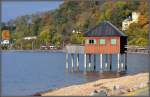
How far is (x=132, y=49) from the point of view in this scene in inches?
4050

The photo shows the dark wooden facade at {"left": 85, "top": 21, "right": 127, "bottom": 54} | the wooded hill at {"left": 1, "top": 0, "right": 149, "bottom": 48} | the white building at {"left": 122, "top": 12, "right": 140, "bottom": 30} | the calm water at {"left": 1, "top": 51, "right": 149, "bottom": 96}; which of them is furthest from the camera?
the white building at {"left": 122, "top": 12, "right": 140, "bottom": 30}

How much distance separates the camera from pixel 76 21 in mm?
149375

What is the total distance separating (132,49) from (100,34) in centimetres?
5161

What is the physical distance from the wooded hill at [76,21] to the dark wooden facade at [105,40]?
5175 centimetres

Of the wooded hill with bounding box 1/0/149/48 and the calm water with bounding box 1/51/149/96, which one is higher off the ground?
the wooded hill with bounding box 1/0/149/48

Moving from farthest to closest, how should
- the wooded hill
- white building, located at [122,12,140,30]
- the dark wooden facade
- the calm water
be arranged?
white building, located at [122,12,140,30]
the wooded hill
the dark wooden facade
the calm water

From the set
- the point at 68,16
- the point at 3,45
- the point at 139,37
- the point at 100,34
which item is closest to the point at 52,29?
the point at 68,16

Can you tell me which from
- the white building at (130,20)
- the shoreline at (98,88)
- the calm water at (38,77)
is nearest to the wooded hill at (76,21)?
the white building at (130,20)

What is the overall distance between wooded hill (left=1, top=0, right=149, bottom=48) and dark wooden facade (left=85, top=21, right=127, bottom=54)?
5175cm

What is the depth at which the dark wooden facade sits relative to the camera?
51594 mm

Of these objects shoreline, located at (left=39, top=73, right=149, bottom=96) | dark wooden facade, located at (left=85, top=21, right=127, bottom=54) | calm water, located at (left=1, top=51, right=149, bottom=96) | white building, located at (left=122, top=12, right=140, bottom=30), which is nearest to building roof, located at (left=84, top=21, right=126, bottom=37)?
dark wooden facade, located at (left=85, top=21, right=127, bottom=54)

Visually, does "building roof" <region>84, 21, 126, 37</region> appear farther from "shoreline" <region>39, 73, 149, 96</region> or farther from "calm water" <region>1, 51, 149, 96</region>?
"shoreline" <region>39, 73, 149, 96</region>

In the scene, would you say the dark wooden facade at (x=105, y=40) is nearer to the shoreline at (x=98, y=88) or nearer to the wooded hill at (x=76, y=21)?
the shoreline at (x=98, y=88)

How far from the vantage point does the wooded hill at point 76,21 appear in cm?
11404
